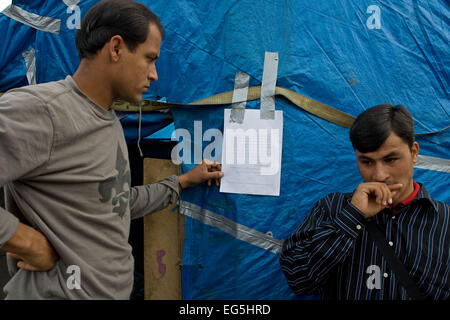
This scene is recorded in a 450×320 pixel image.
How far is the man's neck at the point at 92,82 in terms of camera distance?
1.65 m

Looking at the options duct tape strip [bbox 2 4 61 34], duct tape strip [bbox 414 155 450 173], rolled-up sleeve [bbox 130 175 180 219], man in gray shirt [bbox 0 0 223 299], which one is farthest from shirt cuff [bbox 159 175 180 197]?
duct tape strip [bbox 414 155 450 173]

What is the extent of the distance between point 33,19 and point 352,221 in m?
2.52

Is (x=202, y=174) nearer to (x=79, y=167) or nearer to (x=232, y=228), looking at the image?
(x=232, y=228)

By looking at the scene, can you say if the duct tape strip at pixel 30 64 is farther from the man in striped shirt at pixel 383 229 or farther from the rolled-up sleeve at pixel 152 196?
the man in striped shirt at pixel 383 229

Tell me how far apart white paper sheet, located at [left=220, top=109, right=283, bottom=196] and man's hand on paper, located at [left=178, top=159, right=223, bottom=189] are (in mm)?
85

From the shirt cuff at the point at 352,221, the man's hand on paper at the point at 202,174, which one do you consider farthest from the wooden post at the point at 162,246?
the shirt cuff at the point at 352,221

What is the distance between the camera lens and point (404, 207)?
5.95 feet

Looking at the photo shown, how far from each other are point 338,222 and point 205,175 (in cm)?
95

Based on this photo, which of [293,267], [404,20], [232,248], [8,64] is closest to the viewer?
[293,267]

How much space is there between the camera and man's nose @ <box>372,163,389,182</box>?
1.78 metres

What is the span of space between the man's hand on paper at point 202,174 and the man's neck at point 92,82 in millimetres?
866
